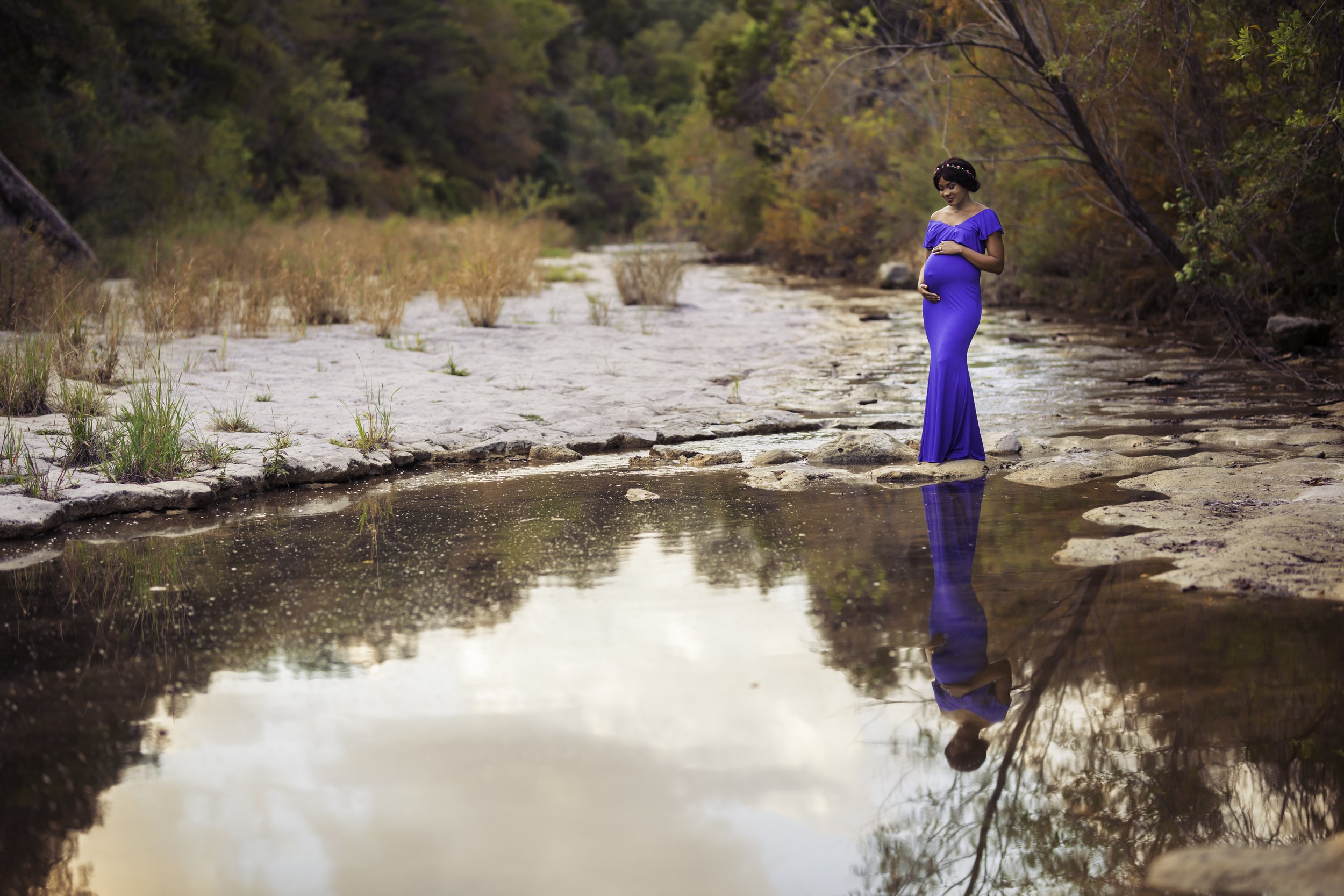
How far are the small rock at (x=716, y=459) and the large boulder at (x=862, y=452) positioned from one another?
45 cm

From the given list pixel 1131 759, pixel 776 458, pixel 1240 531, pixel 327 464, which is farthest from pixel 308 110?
pixel 1131 759

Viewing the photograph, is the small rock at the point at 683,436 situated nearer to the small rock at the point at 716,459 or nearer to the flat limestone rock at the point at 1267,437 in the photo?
the small rock at the point at 716,459

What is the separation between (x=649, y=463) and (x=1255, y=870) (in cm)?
506

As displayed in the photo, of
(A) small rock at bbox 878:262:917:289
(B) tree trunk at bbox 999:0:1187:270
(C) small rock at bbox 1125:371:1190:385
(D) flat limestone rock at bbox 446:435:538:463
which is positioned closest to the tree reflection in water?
(D) flat limestone rock at bbox 446:435:538:463

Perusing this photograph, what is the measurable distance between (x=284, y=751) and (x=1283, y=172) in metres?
8.43

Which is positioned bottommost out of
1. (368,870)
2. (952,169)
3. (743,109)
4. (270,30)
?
(368,870)

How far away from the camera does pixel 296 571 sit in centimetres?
499

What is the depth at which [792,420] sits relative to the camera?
8.53m

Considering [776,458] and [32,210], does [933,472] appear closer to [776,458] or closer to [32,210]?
[776,458]

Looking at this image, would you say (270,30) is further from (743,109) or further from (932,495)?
(932,495)

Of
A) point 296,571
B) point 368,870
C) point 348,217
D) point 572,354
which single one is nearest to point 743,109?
point 348,217

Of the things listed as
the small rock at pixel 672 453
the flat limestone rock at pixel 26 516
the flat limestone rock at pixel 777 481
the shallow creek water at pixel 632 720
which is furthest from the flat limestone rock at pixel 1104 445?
the flat limestone rock at pixel 26 516

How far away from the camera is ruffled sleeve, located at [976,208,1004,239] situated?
6801mm

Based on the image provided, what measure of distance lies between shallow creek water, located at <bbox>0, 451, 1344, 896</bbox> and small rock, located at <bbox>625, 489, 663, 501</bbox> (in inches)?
33.4
